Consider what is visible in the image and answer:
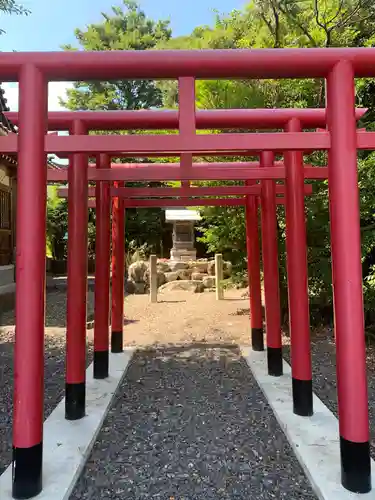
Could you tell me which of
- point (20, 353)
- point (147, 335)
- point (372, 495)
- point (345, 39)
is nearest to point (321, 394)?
point (372, 495)

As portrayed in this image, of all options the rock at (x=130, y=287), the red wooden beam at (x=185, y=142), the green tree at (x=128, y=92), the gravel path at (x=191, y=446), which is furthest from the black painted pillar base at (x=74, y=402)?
the green tree at (x=128, y=92)

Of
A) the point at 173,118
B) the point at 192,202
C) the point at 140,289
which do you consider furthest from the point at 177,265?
the point at 173,118

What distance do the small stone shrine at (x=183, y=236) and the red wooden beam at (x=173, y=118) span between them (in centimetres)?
1078

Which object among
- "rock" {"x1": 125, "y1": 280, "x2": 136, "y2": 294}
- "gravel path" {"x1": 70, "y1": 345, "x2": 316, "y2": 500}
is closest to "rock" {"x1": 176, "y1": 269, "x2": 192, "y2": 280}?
"rock" {"x1": 125, "y1": 280, "x2": 136, "y2": 294}

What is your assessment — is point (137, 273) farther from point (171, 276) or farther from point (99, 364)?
point (99, 364)

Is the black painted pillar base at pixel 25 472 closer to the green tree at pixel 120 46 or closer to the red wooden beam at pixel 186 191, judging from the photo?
the red wooden beam at pixel 186 191

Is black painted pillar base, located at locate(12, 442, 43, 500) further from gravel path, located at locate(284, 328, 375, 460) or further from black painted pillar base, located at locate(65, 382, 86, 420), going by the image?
gravel path, located at locate(284, 328, 375, 460)

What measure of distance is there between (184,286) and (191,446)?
380 inches

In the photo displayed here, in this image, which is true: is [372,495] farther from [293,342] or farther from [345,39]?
[345,39]

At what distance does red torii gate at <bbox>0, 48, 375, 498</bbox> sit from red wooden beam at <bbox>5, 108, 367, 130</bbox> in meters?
0.89

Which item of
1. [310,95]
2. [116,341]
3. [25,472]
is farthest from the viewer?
[310,95]

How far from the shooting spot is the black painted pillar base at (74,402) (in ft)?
10.5

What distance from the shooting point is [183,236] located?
14602mm

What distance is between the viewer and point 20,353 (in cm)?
212
